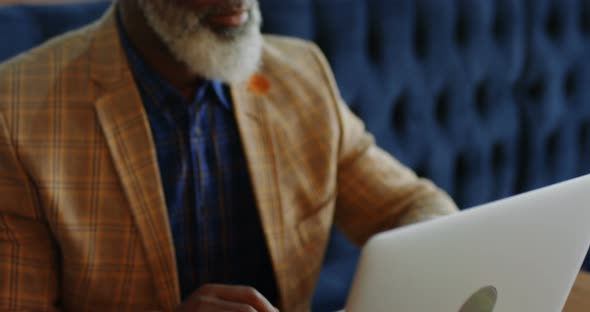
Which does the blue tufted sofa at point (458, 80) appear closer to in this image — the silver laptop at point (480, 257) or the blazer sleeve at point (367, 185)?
the blazer sleeve at point (367, 185)

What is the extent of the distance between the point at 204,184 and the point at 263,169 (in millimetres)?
81

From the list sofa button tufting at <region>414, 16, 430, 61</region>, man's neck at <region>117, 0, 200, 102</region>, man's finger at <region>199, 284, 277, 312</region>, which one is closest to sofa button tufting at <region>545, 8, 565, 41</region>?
sofa button tufting at <region>414, 16, 430, 61</region>

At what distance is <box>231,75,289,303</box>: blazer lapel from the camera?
84 cm

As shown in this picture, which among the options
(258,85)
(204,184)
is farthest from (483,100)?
(204,184)

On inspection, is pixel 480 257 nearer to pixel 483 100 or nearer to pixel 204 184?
pixel 204 184

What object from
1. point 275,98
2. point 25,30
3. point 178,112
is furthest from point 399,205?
point 25,30

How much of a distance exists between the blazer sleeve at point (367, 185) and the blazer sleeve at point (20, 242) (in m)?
0.42

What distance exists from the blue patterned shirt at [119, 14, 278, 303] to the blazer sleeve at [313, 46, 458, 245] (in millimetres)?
157

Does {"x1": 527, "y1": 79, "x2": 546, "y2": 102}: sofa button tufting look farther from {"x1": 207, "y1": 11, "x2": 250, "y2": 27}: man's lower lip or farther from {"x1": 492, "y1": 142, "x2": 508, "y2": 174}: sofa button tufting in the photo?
{"x1": 207, "y1": 11, "x2": 250, "y2": 27}: man's lower lip

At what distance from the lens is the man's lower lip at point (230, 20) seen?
792 mm

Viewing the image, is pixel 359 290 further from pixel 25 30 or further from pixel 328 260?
pixel 328 260

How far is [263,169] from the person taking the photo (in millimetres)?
849

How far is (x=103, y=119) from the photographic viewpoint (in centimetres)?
75

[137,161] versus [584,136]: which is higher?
[137,161]
